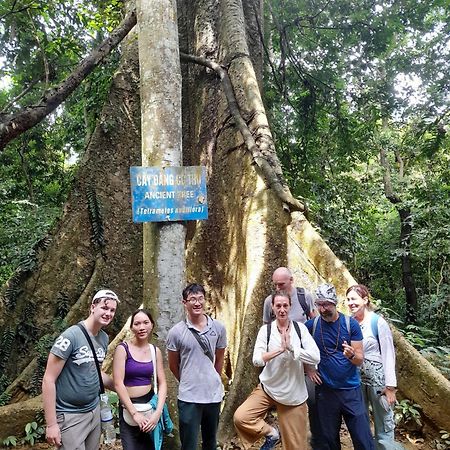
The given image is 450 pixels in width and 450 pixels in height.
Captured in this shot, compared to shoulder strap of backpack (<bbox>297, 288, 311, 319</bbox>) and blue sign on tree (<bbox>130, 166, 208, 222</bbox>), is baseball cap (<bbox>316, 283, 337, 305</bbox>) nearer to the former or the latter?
shoulder strap of backpack (<bbox>297, 288, 311, 319</bbox>)

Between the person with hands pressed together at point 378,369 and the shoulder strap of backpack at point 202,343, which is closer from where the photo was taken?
the shoulder strap of backpack at point 202,343

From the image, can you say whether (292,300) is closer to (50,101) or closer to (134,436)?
(134,436)

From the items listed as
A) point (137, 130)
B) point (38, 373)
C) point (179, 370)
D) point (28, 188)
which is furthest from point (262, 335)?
point (28, 188)

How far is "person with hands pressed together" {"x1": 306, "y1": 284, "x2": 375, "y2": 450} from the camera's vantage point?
346cm

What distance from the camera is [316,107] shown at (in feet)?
34.8

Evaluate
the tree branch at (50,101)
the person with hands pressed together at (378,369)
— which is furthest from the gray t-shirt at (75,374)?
the tree branch at (50,101)

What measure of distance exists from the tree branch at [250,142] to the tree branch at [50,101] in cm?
100

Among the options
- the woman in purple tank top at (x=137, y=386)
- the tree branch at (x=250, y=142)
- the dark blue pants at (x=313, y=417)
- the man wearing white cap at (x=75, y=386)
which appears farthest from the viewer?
A: the tree branch at (x=250, y=142)

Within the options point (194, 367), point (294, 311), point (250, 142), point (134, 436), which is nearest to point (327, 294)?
point (294, 311)

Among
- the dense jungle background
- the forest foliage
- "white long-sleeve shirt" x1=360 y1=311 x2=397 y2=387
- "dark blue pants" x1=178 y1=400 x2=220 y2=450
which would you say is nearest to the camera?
"dark blue pants" x1=178 y1=400 x2=220 y2=450

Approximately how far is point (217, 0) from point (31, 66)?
5.87 m

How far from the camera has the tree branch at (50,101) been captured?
14.2ft

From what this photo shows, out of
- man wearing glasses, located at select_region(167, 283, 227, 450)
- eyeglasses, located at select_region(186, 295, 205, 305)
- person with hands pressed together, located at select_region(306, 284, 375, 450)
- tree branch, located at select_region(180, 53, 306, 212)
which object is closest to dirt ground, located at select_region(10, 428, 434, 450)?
man wearing glasses, located at select_region(167, 283, 227, 450)

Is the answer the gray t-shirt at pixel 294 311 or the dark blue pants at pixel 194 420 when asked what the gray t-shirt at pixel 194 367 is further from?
the gray t-shirt at pixel 294 311
